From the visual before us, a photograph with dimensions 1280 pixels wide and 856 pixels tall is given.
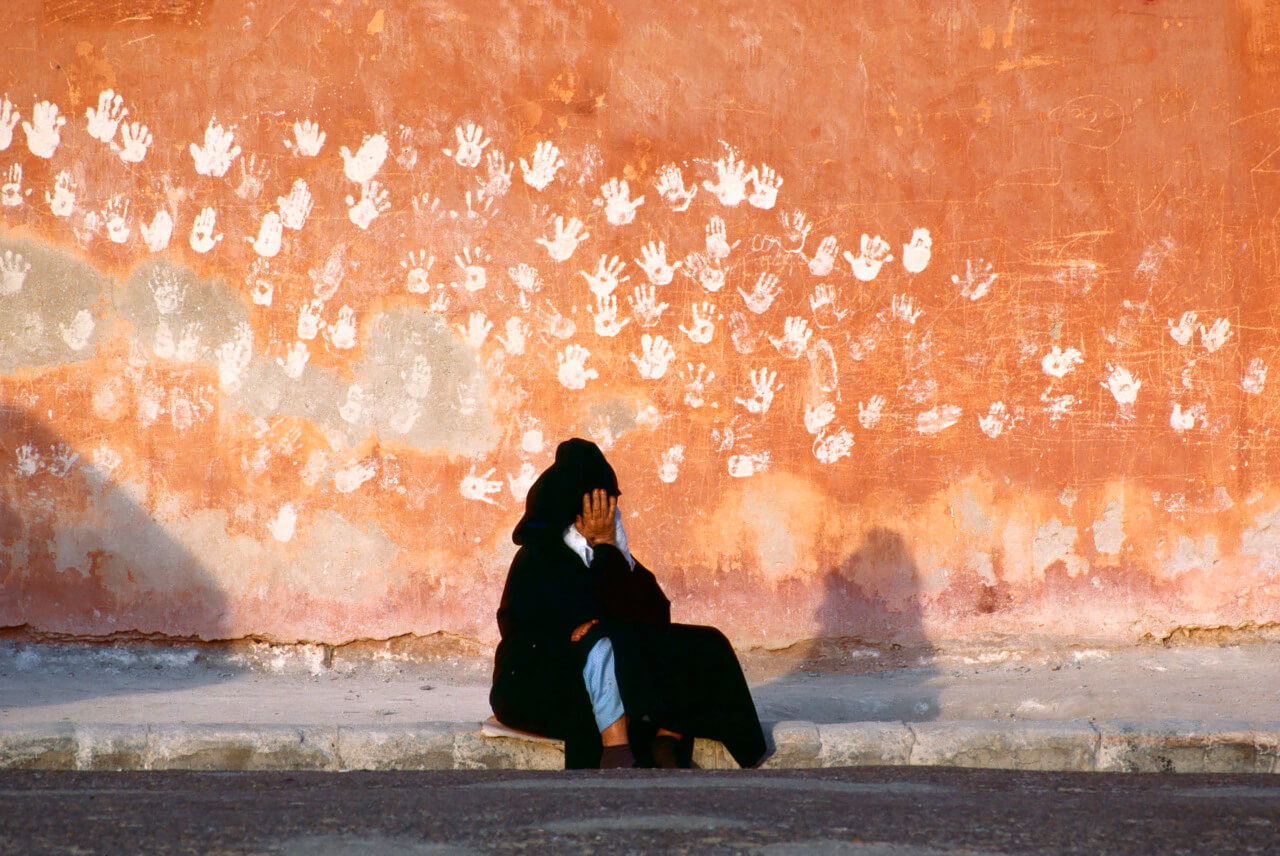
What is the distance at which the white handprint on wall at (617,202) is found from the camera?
5.54 meters

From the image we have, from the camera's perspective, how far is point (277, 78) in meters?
5.49

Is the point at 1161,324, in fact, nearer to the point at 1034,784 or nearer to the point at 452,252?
the point at 1034,784

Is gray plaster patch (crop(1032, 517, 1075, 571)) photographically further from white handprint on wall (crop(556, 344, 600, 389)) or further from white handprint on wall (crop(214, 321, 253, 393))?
white handprint on wall (crop(214, 321, 253, 393))

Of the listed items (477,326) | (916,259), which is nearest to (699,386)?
(477,326)

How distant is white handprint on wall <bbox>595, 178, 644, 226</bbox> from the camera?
5.54m

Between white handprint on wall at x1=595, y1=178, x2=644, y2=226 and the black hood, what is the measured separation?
1.49 metres

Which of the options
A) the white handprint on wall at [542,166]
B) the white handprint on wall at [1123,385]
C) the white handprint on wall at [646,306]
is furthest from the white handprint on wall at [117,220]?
the white handprint on wall at [1123,385]

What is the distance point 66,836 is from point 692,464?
324 centimetres

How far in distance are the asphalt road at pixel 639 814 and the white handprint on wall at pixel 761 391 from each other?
223 cm

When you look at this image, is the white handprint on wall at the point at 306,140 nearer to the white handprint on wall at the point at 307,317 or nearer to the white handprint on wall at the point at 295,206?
the white handprint on wall at the point at 295,206

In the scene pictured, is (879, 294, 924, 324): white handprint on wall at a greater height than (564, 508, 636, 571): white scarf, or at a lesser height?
A: greater

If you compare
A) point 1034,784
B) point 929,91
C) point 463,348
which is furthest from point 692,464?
point 1034,784

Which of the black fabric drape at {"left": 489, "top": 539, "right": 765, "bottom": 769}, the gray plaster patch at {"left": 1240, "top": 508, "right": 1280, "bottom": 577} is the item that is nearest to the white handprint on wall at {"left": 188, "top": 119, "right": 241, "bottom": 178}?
the black fabric drape at {"left": 489, "top": 539, "right": 765, "bottom": 769}

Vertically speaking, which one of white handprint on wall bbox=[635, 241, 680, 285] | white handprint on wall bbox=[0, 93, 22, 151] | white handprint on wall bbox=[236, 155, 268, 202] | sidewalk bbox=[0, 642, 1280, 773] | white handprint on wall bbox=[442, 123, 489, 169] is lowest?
sidewalk bbox=[0, 642, 1280, 773]
